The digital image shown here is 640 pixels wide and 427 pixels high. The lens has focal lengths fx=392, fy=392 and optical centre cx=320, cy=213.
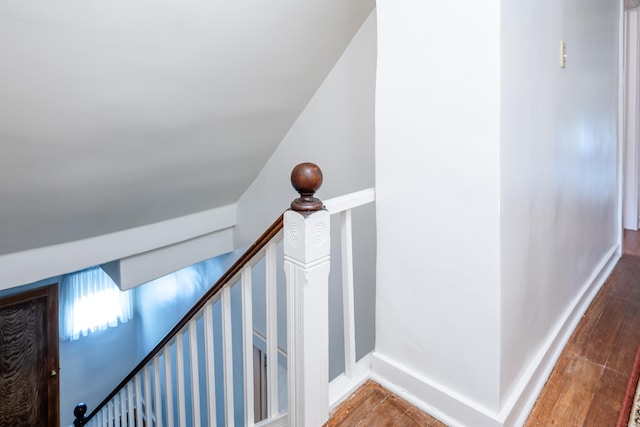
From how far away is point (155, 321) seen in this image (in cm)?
507

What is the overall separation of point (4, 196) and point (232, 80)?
4.32 ft

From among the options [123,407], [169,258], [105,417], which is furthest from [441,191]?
[105,417]

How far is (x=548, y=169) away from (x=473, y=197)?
479mm

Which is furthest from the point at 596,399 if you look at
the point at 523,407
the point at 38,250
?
the point at 38,250

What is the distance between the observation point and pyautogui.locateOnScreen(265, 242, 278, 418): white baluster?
1345 millimetres

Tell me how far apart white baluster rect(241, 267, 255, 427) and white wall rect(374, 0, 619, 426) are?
1.66 ft

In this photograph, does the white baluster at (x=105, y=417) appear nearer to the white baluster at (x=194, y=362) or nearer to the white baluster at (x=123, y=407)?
the white baluster at (x=123, y=407)

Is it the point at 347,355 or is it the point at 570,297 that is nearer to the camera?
the point at 347,355

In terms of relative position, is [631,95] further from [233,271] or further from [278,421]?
[278,421]

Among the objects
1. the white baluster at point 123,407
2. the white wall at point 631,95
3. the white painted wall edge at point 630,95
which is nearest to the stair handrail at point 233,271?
the white baluster at point 123,407

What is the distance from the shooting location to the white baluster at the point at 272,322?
52.9 inches

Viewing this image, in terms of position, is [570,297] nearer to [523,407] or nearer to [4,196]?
[523,407]

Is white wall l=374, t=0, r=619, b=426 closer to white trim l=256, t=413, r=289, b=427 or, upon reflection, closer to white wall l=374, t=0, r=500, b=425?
white wall l=374, t=0, r=500, b=425

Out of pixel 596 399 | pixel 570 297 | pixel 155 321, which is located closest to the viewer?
pixel 596 399
